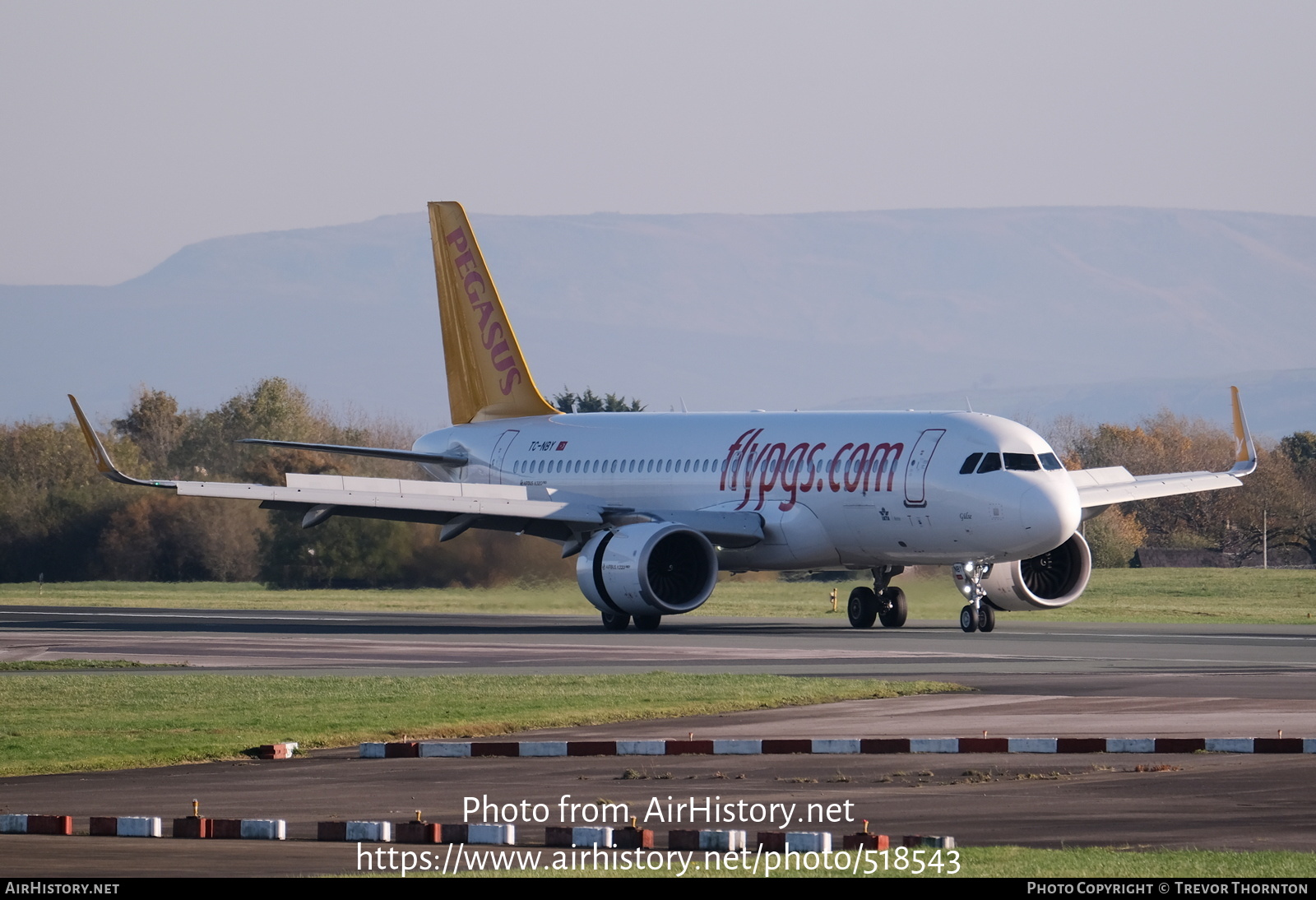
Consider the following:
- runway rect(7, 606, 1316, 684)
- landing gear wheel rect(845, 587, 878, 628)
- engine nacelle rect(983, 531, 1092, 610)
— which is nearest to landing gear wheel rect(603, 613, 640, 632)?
runway rect(7, 606, 1316, 684)

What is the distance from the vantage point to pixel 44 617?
140 feet

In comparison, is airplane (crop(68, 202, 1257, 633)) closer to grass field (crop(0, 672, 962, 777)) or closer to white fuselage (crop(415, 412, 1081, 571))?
white fuselage (crop(415, 412, 1081, 571))

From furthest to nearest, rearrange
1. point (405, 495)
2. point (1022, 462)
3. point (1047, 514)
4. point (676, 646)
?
1. point (405, 495)
2. point (1022, 462)
3. point (1047, 514)
4. point (676, 646)

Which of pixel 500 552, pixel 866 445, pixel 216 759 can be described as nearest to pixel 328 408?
pixel 500 552

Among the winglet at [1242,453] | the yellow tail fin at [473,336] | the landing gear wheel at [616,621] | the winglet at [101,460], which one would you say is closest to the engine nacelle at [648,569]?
the landing gear wheel at [616,621]

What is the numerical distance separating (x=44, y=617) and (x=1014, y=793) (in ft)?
108

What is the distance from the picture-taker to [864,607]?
39.2 m

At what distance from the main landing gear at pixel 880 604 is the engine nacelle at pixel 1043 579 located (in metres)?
1.74

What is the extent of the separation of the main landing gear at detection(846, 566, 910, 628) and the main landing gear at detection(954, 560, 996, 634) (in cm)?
217

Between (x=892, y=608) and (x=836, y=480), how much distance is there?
3.34 meters

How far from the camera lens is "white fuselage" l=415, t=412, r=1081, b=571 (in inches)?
1393

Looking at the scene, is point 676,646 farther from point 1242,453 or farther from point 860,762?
point 860,762

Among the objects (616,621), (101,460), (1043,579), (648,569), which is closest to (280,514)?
(101,460)
